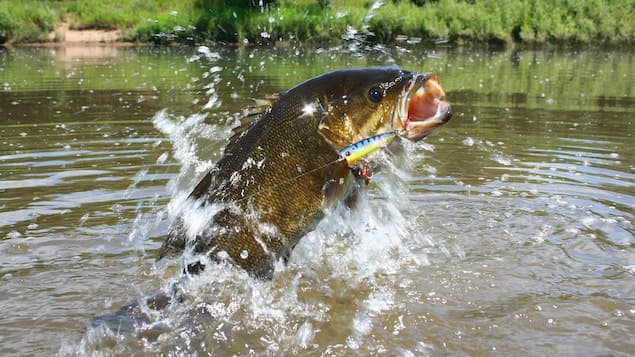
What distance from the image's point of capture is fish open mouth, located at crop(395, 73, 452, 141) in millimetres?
3215

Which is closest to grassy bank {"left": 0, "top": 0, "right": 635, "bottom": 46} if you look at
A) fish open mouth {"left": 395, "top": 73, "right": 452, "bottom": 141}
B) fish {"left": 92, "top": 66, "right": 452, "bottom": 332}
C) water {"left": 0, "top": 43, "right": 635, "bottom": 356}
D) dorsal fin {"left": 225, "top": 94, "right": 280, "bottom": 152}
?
water {"left": 0, "top": 43, "right": 635, "bottom": 356}

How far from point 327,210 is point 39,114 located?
887 centimetres

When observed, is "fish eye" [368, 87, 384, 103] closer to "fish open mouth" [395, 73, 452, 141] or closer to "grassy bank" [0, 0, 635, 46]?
"fish open mouth" [395, 73, 452, 141]

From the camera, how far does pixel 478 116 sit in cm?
1059

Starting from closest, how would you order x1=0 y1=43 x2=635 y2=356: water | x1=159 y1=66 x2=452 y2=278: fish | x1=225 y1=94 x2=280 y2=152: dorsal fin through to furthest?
1. x1=159 y1=66 x2=452 y2=278: fish
2. x1=0 y1=43 x2=635 y2=356: water
3. x1=225 y1=94 x2=280 y2=152: dorsal fin

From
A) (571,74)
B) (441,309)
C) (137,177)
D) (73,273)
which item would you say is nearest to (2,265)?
(73,273)

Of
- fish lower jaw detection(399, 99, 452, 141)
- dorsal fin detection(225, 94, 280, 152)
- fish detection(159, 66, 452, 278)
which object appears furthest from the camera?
dorsal fin detection(225, 94, 280, 152)

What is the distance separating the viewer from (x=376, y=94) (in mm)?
3340

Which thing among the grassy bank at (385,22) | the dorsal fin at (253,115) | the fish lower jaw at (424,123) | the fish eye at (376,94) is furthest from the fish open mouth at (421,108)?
the grassy bank at (385,22)

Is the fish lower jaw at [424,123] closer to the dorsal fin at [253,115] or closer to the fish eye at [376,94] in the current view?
the fish eye at [376,94]

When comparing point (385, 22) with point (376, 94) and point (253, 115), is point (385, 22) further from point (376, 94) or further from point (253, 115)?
point (376, 94)

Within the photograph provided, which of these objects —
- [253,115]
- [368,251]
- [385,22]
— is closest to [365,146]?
[253,115]

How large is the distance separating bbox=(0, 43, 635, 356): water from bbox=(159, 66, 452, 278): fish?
26 centimetres

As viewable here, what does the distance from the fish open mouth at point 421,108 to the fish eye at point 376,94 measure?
111mm
